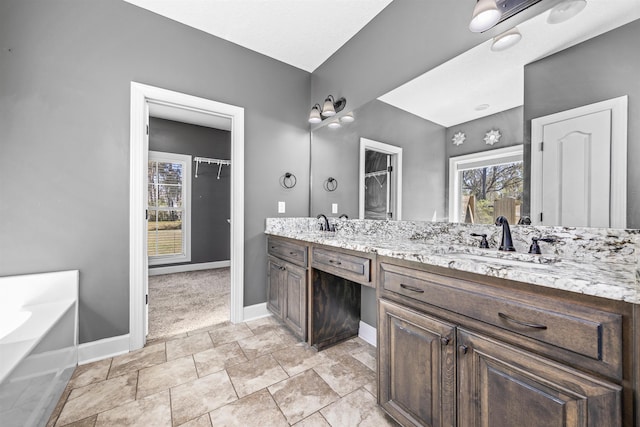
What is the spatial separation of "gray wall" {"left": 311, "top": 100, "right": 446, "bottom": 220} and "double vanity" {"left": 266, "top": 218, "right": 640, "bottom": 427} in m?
0.22

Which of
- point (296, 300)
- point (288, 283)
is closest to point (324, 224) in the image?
point (288, 283)

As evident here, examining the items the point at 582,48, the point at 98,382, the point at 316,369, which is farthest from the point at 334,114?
the point at 98,382

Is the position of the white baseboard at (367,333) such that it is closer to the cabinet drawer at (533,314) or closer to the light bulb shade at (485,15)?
the cabinet drawer at (533,314)

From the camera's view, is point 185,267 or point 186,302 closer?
point 186,302

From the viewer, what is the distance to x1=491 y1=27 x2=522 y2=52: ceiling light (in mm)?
1298

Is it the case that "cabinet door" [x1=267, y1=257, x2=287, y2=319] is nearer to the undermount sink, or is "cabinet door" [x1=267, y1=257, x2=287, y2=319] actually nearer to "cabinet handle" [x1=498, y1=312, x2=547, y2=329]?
the undermount sink

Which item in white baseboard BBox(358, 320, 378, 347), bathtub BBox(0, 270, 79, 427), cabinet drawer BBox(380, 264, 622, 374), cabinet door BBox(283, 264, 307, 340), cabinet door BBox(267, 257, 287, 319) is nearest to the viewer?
cabinet drawer BBox(380, 264, 622, 374)

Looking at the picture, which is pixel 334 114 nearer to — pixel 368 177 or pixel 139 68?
pixel 368 177

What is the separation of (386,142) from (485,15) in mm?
914

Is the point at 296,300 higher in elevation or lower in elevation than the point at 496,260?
lower

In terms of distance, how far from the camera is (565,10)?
3.80ft

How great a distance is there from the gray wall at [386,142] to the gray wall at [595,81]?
48cm

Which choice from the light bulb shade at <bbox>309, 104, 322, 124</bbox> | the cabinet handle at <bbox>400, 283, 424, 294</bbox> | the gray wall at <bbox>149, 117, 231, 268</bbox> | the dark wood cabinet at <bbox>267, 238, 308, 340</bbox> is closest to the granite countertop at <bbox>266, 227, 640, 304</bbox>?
the cabinet handle at <bbox>400, 283, 424, 294</bbox>

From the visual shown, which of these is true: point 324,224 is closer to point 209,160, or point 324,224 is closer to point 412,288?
point 412,288
